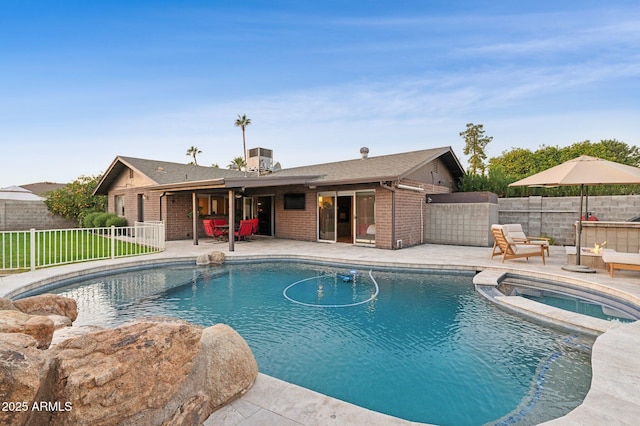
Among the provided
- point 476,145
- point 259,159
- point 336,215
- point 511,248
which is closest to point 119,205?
point 259,159

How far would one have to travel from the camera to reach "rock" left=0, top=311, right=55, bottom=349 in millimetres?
2334

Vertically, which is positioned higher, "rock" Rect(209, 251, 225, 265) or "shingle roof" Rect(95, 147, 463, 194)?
"shingle roof" Rect(95, 147, 463, 194)

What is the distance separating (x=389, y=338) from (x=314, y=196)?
9.91m

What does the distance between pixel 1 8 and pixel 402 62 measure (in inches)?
507

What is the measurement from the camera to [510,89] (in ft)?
43.6

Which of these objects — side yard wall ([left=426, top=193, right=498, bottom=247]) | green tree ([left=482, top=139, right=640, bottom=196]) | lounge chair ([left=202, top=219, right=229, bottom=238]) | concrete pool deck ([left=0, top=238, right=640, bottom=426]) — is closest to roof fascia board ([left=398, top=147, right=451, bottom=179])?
side yard wall ([left=426, top=193, right=498, bottom=247])

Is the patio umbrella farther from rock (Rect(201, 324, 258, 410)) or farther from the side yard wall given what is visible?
rock (Rect(201, 324, 258, 410))

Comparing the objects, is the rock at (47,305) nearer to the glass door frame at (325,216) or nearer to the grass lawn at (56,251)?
the grass lawn at (56,251)

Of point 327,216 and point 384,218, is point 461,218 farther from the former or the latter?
point 327,216

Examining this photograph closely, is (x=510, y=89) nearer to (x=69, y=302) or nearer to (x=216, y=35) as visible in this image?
(x=216, y=35)

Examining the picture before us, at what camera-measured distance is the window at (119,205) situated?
18.7m

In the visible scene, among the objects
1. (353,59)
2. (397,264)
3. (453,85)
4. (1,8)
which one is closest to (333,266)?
(397,264)

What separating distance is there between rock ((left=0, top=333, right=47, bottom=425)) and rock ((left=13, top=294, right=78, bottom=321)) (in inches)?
131

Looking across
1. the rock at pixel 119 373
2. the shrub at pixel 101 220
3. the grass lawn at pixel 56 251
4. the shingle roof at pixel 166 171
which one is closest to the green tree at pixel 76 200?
the shrub at pixel 101 220
